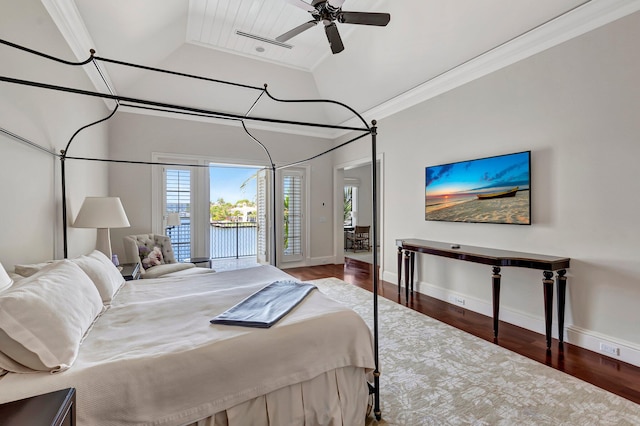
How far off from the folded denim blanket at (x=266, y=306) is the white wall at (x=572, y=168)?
8.28 ft

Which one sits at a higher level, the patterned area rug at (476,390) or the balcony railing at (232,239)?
the balcony railing at (232,239)

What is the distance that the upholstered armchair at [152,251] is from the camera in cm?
387

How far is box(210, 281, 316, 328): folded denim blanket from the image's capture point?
1.64m

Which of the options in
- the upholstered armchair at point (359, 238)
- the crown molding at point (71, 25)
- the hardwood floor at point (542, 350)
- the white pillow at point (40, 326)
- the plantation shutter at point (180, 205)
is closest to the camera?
the white pillow at point (40, 326)

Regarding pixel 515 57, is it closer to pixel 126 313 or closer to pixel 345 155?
pixel 345 155

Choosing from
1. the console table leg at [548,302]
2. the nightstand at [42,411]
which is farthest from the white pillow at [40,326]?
the console table leg at [548,302]

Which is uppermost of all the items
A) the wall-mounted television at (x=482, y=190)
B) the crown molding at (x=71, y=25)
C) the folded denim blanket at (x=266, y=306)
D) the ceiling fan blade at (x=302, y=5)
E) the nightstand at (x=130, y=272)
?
the ceiling fan blade at (x=302, y=5)

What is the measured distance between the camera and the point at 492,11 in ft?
10.0

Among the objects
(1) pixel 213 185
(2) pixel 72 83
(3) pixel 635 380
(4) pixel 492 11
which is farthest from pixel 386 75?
(1) pixel 213 185

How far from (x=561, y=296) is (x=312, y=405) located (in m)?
2.53

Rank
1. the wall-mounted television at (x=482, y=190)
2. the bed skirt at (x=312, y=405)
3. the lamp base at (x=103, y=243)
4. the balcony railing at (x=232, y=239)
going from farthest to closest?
the balcony railing at (x=232, y=239)
the lamp base at (x=103, y=243)
the wall-mounted television at (x=482, y=190)
the bed skirt at (x=312, y=405)

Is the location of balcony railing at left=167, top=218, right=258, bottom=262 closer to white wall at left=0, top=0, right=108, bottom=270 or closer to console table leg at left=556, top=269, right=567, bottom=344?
white wall at left=0, top=0, right=108, bottom=270

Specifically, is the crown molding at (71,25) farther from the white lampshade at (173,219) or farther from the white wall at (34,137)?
the white lampshade at (173,219)

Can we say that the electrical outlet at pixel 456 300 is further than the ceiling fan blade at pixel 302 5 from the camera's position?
Yes
